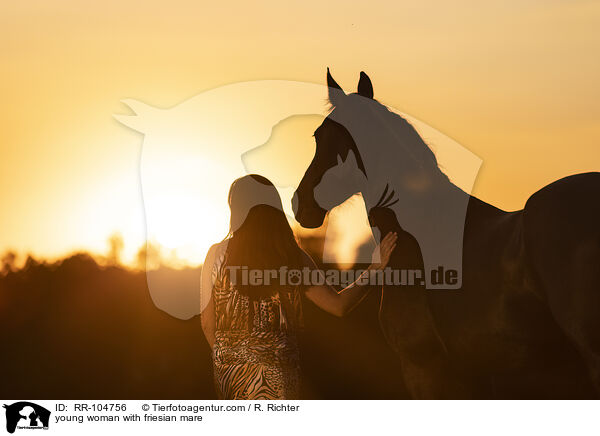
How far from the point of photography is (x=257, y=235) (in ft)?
13.8

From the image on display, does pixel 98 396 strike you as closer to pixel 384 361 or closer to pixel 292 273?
pixel 384 361

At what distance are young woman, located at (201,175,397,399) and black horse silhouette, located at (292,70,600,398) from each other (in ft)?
3.23

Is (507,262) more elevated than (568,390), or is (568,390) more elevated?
(507,262)

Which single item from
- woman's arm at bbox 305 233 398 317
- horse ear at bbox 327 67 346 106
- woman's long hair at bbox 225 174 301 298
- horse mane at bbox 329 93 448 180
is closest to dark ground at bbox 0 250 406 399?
horse mane at bbox 329 93 448 180

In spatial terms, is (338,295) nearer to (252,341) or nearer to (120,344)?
(252,341)

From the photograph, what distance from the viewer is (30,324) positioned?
16641 mm

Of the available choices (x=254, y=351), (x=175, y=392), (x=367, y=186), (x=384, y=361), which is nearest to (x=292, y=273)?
(x=254, y=351)

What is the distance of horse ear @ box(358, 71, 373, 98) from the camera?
543 centimetres

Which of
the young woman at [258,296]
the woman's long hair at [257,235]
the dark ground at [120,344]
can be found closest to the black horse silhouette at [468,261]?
the young woman at [258,296]

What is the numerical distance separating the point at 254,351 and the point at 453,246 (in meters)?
1.73

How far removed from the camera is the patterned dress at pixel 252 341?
14.1ft
